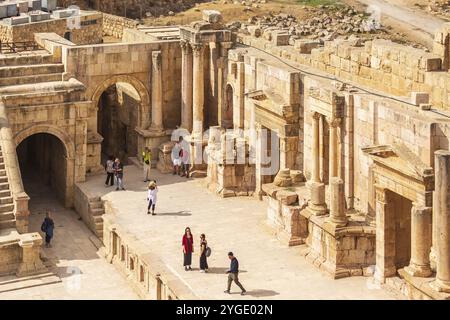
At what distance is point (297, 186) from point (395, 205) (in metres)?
5.18

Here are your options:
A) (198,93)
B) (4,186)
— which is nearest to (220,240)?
(4,186)

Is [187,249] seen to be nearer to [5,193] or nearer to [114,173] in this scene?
[5,193]


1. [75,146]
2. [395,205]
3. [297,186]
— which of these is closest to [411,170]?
[395,205]

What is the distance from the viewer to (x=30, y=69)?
118ft

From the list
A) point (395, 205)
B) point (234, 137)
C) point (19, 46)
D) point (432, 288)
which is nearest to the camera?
point (432, 288)

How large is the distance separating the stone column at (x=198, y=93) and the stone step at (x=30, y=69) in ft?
14.3

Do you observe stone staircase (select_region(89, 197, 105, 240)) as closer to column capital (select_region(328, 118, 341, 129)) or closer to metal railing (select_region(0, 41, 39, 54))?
metal railing (select_region(0, 41, 39, 54))

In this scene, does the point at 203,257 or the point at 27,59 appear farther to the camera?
the point at 27,59

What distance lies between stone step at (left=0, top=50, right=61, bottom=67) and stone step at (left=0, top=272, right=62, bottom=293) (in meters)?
9.12

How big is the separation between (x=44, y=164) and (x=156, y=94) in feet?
15.1

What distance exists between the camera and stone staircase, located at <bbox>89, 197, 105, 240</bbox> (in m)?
33.0

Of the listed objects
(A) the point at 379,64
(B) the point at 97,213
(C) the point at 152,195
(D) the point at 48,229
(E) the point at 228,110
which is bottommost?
(D) the point at 48,229

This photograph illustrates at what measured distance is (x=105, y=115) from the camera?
41188mm
